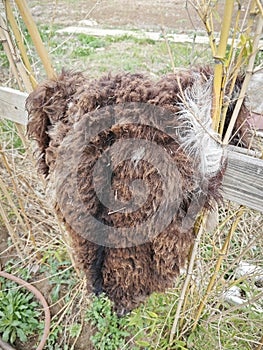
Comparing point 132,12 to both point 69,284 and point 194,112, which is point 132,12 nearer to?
point 69,284

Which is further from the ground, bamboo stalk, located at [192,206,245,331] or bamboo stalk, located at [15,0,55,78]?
bamboo stalk, located at [15,0,55,78]

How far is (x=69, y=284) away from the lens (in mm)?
1528

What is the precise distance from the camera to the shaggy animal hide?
625 mm

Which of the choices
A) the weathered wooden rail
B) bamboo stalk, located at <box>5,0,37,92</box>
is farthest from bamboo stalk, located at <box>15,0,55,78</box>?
the weathered wooden rail

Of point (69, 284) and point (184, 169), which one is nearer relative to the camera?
point (184, 169)

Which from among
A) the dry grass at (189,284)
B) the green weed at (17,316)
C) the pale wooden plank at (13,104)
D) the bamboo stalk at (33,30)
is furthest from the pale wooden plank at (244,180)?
the green weed at (17,316)

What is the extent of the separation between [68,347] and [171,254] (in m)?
0.90

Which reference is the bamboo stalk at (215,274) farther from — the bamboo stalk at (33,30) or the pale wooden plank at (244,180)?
the bamboo stalk at (33,30)

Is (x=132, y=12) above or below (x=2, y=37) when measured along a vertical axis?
below

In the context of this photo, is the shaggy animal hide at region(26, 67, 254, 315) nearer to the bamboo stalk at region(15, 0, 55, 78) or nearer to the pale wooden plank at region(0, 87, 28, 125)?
the bamboo stalk at region(15, 0, 55, 78)

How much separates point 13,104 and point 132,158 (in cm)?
53

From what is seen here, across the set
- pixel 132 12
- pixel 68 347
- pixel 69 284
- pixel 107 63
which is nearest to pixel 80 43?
pixel 107 63

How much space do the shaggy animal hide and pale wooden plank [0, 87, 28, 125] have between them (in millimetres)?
206

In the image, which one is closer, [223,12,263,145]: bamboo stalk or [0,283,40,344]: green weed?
[223,12,263,145]: bamboo stalk
